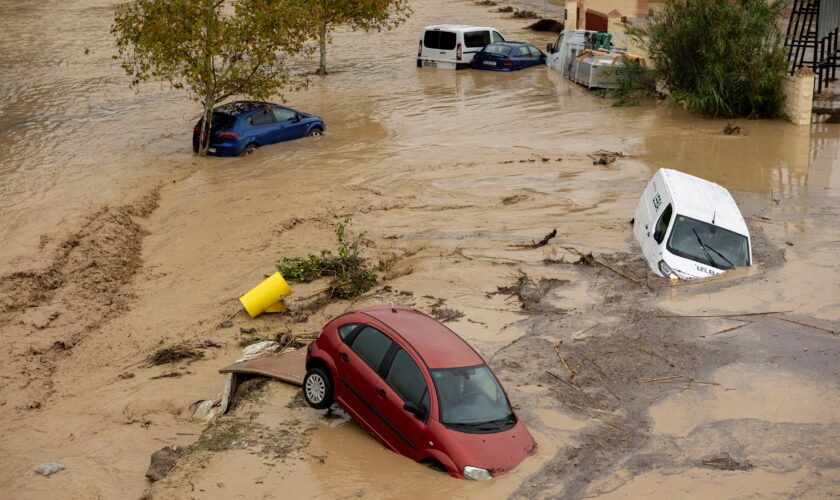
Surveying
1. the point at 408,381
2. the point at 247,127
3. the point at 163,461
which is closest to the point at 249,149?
the point at 247,127

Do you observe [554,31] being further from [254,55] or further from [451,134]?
[254,55]

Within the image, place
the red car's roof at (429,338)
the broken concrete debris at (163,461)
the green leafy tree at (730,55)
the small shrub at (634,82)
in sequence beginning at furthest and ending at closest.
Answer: the small shrub at (634,82) < the green leafy tree at (730,55) < the broken concrete debris at (163,461) < the red car's roof at (429,338)

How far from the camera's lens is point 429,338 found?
9.94 metres

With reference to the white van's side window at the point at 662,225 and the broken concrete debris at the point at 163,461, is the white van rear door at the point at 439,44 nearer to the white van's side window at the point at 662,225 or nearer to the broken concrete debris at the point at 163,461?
the white van's side window at the point at 662,225

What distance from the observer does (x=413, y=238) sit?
17484 millimetres

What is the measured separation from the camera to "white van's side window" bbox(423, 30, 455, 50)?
35.6m

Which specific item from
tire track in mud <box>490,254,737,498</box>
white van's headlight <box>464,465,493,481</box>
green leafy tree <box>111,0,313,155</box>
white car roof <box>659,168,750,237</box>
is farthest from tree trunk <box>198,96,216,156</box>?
white van's headlight <box>464,465,493,481</box>

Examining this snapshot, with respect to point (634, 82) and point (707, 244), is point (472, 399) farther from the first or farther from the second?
point (634, 82)

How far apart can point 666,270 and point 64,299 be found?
9.29m

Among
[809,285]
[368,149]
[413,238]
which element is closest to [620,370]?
[809,285]

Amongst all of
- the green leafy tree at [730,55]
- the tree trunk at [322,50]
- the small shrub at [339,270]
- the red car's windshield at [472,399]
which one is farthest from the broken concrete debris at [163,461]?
the tree trunk at [322,50]

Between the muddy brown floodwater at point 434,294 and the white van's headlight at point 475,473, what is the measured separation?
4.0 inches

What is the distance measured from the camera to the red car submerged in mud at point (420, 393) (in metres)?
9.23

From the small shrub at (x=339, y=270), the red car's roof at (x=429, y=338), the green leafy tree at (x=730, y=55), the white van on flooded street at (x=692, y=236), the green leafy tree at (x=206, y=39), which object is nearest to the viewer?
the red car's roof at (x=429, y=338)
